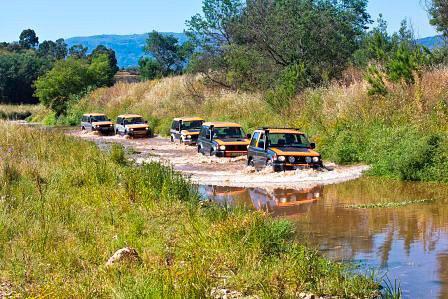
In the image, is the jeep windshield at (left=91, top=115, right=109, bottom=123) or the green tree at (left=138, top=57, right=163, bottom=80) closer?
the jeep windshield at (left=91, top=115, right=109, bottom=123)

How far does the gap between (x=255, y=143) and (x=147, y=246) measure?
11980 millimetres

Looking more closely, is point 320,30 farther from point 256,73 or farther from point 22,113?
point 22,113

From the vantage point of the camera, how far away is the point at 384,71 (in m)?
26.2

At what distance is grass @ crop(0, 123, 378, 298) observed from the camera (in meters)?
7.73

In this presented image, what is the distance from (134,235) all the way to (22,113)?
66.9m

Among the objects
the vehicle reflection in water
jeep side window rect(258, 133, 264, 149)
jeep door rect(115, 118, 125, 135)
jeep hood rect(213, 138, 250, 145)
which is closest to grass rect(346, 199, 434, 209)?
the vehicle reflection in water

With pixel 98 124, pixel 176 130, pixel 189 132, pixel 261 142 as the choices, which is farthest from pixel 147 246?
pixel 98 124

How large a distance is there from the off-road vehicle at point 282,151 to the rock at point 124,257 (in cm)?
1135

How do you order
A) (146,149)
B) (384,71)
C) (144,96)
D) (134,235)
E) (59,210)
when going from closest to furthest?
(134,235), (59,210), (384,71), (146,149), (144,96)

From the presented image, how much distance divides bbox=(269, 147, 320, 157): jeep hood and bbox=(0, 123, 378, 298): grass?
5.96m

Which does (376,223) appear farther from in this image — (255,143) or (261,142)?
(255,143)

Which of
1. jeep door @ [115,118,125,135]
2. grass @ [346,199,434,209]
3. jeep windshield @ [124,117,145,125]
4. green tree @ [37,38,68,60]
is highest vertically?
green tree @ [37,38,68,60]

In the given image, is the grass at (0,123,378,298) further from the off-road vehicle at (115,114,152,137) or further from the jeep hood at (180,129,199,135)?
the off-road vehicle at (115,114,152,137)

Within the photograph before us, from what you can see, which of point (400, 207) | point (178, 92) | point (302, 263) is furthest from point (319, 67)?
point (302, 263)
